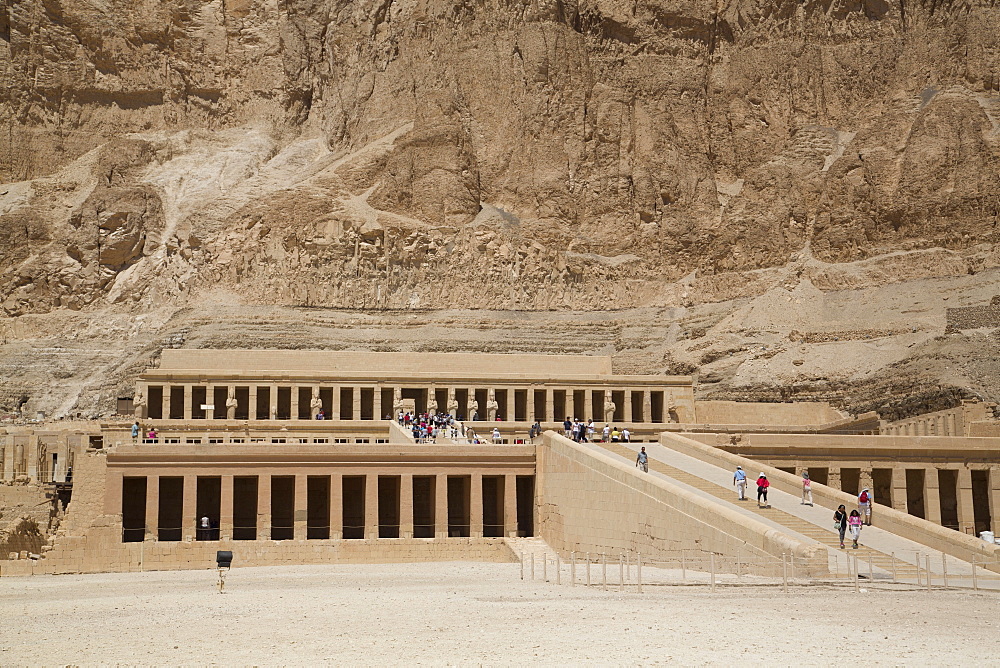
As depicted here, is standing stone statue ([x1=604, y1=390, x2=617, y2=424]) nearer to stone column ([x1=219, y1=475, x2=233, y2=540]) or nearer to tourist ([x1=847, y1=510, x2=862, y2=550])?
stone column ([x1=219, y1=475, x2=233, y2=540])

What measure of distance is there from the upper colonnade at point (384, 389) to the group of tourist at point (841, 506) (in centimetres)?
2216

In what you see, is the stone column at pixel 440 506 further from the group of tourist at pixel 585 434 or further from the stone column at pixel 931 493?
the stone column at pixel 931 493

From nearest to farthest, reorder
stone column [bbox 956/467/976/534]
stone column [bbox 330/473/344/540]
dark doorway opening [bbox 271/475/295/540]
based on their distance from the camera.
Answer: stone column [bbox 330/473/344/540], dark doorway opening [bbox 271/475/295/540], stone column [bbox 956/467/976/534]

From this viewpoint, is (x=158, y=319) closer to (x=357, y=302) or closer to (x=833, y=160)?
(x=357, y=302)

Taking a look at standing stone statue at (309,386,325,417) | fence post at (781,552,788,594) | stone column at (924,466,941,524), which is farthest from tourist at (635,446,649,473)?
standing stone statue at (309,386,325,417)

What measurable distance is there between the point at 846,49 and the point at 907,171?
59.7 feet

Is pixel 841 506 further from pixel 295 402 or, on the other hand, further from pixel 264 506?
pixel 295 402

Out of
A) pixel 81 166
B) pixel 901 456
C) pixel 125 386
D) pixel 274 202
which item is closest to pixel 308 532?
pixel 901 456

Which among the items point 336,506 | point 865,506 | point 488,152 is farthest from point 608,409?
point 488,152

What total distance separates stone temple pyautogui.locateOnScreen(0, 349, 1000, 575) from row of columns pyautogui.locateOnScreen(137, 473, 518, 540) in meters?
0.06

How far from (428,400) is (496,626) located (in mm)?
37412

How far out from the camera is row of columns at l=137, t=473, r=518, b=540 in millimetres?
38656

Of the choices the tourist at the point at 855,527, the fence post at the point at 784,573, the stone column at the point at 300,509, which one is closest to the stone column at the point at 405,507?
the stone column at the point at 300,509

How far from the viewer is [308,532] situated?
135 feet
